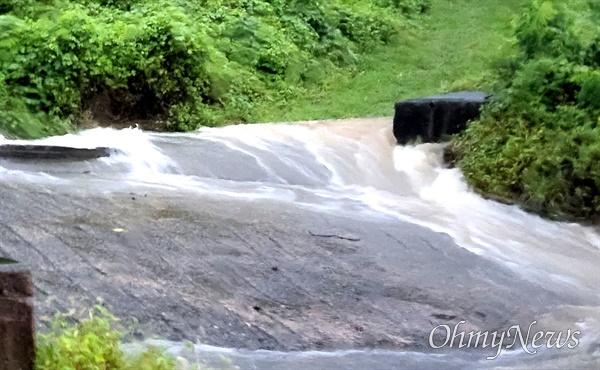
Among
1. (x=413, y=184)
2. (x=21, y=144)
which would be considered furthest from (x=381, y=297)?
(x=21, y=144)

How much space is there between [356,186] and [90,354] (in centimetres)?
680

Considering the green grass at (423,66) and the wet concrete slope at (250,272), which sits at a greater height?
the green grass at (423,66)

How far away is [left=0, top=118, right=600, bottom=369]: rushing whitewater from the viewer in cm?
577

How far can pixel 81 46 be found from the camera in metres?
12.0

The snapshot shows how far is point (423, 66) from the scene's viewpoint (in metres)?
18.0

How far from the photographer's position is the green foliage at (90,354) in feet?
12.3

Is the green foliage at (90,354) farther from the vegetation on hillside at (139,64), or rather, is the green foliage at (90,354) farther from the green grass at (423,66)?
the green grass at (423,66)

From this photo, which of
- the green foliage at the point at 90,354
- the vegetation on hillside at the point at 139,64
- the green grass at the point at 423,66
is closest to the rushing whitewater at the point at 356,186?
the vegetation on hillside at the point at 139,64

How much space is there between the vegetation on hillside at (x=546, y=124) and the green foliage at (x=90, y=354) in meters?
6.69

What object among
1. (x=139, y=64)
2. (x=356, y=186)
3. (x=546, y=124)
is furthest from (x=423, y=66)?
(x=356, y=186)

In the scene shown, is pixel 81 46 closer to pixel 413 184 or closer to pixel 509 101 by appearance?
pixel 413 184

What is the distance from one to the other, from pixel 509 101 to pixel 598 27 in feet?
5.39

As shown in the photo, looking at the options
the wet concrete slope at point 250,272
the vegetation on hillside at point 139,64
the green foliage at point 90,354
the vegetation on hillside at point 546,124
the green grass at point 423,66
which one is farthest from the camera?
the green grass at point 423,66

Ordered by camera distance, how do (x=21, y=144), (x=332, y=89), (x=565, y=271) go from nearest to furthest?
(x=565, y=271), (x=21, y=144), (x=332, y=89)
